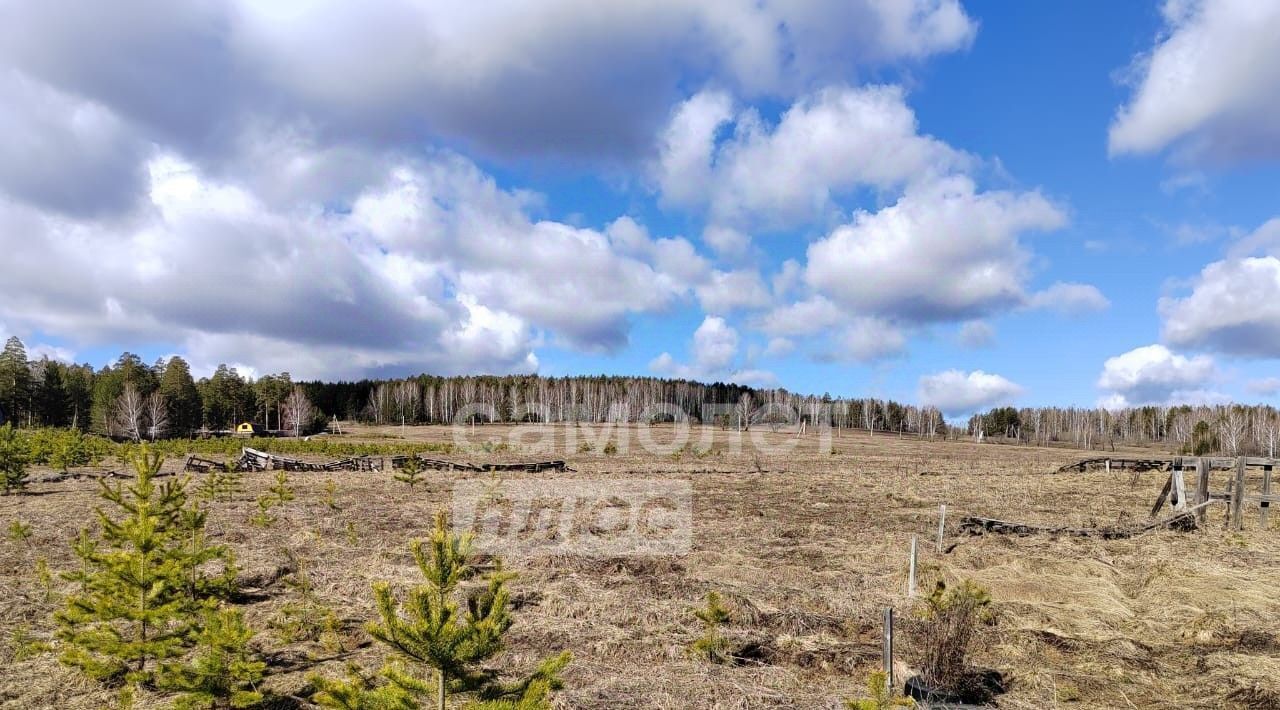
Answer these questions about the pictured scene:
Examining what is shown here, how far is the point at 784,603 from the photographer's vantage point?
1037 centimetres

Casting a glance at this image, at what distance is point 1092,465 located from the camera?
132 ft

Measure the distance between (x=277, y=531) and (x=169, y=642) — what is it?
1066 cm

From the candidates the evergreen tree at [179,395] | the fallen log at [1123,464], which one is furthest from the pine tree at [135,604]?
the evergreen tree at [179,395]

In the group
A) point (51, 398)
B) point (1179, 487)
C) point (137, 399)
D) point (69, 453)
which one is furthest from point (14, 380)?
point (1179, 487)

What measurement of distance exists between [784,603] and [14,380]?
83.9 metres

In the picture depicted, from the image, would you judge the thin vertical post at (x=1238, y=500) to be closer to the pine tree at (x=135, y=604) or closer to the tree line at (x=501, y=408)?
the pine tree at (x=135, y=604)

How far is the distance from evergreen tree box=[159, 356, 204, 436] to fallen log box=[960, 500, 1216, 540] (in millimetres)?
78556

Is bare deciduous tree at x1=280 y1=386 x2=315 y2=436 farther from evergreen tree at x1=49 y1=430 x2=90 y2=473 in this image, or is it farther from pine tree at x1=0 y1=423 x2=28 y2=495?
pine tree at x1=0 y1=423 x2=28 y2=495

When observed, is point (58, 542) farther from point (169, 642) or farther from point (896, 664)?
point (896, 664)

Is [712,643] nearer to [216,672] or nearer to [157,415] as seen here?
[216,672]

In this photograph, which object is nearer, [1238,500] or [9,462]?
[1238,500]

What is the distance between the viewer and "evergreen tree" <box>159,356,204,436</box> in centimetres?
7094

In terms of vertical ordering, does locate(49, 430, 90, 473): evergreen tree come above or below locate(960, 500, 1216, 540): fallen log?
below

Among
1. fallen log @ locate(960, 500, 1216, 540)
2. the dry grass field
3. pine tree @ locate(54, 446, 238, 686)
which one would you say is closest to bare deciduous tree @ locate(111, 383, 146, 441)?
the dry grass field
